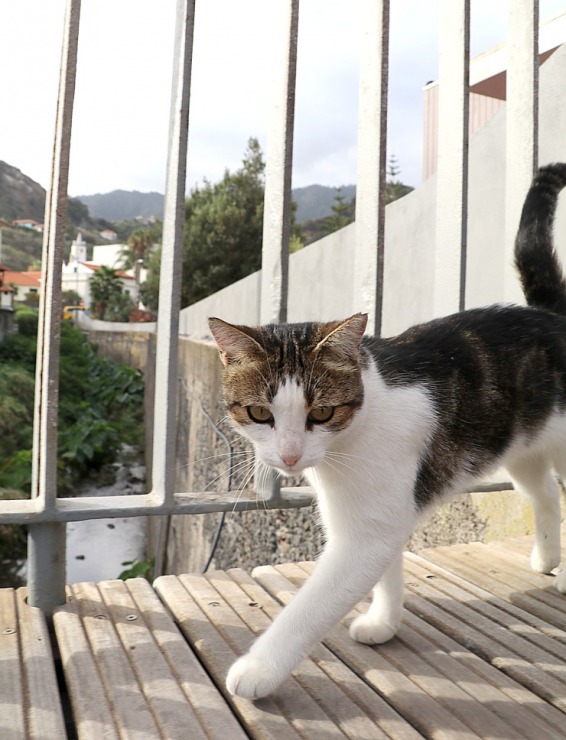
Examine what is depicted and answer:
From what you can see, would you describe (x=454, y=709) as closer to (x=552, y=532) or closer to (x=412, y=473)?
(x=412, y=473)

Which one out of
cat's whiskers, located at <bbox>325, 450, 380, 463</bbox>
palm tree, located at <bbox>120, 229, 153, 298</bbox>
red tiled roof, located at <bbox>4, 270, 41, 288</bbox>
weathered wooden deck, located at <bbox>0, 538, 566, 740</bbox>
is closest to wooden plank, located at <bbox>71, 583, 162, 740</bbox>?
weathered wooden deck, located at <bbox>0, 538, 566, 740</bbox>

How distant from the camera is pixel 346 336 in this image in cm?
116

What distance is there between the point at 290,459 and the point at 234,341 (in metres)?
0.24

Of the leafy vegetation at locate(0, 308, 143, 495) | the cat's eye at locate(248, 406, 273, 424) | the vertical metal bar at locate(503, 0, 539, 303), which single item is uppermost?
the vertical metal bar at locate(503, 0, 539, 303)

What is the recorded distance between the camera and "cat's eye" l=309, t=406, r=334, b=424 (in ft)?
3.72

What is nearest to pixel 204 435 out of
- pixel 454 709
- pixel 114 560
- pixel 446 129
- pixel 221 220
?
pixel 114 560

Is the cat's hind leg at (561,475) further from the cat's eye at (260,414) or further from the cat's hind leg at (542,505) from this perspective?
the cat's eye at (260,414)

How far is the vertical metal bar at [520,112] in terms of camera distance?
1.86 m

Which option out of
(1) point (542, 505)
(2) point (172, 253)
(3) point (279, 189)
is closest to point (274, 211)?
(3) point (279, 189)

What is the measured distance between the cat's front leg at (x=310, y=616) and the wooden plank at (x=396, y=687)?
142mm

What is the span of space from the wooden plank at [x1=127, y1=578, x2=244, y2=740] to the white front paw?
0.11 feet

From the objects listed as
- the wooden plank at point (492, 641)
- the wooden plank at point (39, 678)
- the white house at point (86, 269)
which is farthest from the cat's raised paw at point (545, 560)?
the white house at point (86, 269)

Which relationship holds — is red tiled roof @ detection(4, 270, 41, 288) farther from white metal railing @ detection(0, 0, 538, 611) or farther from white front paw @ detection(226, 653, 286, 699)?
white front paw @ detection(226, 653, 286, 699)

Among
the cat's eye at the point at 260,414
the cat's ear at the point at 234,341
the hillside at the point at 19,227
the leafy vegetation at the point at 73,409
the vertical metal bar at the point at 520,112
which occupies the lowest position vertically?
the leafy vegetation at the point at 73,409
